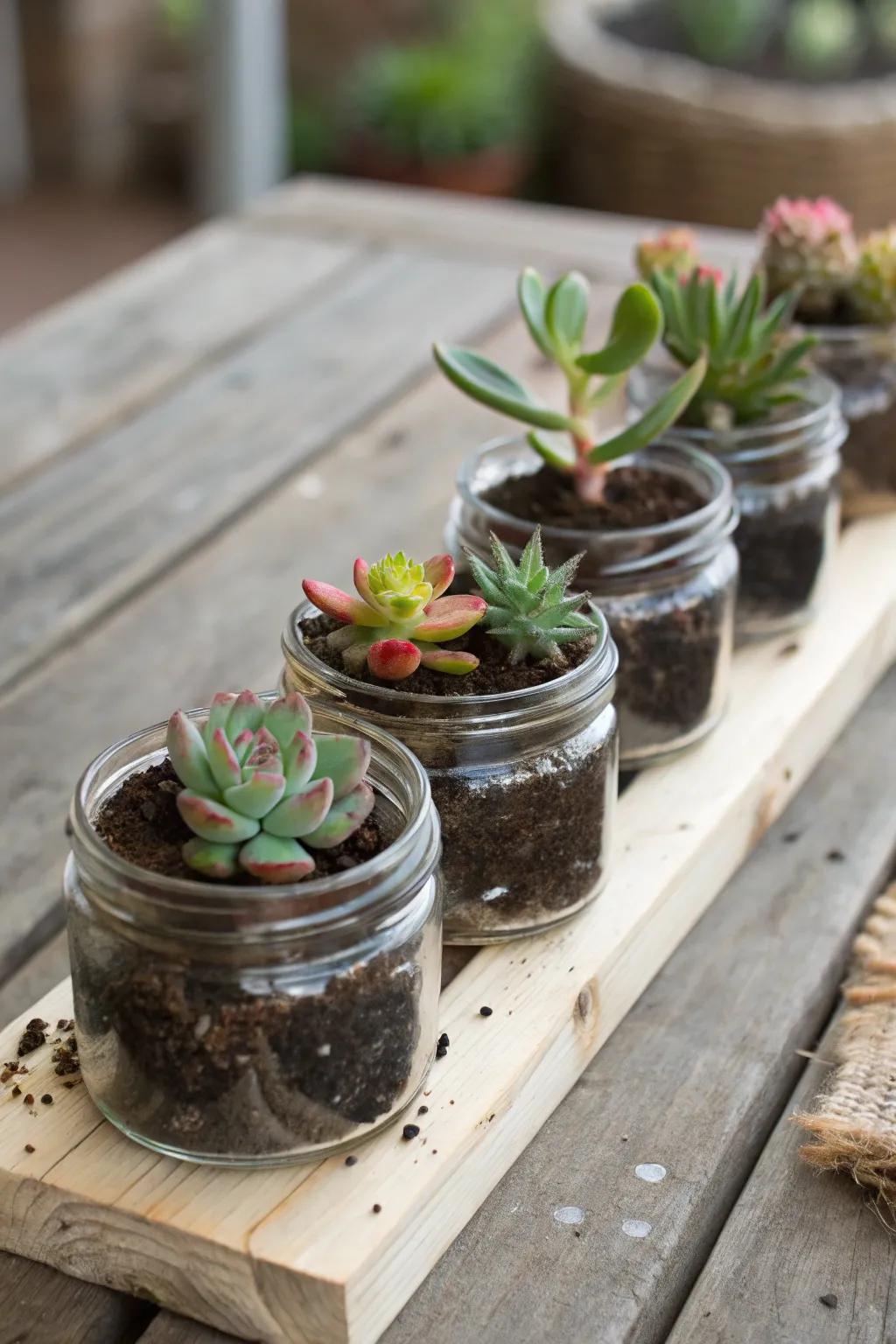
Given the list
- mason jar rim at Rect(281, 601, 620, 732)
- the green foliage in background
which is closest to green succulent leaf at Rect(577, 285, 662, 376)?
mason jar rim at Rect(281, 601, 620, 732)

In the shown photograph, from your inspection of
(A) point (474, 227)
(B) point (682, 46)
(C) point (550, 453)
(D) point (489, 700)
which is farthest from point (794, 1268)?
(B) point (682, 46)

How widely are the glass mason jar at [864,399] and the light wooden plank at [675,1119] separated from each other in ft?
1.15

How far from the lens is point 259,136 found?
3.28 metres

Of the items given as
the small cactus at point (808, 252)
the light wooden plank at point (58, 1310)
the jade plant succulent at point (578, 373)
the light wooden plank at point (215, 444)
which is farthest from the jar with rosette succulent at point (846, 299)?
the light wooden plank at point (58, 1310)

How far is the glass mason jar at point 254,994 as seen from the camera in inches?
29.8

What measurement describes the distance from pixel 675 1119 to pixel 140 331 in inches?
47.8

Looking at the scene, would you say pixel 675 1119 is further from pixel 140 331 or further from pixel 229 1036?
pixel 140 331

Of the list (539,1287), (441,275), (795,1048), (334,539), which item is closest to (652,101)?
(441,275)

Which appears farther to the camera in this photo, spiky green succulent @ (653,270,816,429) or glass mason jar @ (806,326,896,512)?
glass mason jar @ (806,326,896,512)

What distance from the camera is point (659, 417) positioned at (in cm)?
107

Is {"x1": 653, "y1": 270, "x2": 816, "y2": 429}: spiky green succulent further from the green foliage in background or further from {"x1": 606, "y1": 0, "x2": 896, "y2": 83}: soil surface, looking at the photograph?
{"x1": 606, "y1": 0, "x2": 896, "y2": 83}: soil surface

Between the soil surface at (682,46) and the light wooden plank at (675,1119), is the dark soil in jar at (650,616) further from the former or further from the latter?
the soil surface at (682,46)

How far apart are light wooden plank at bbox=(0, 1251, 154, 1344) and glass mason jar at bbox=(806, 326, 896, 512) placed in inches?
36.8

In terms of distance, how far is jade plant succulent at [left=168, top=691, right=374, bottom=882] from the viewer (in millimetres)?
753
